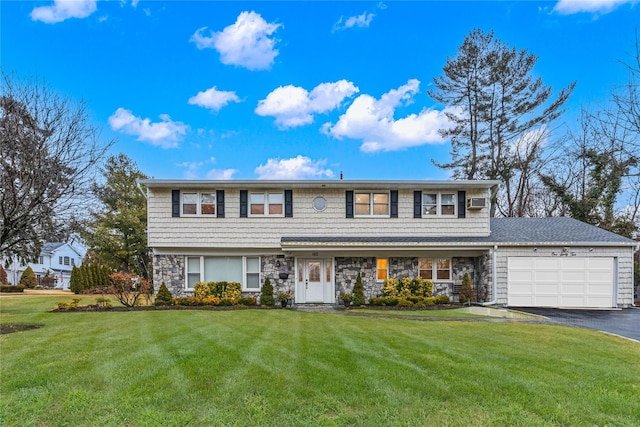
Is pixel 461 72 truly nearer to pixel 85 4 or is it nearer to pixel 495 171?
pixel 495 171

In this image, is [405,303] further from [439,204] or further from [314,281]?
[439,204]

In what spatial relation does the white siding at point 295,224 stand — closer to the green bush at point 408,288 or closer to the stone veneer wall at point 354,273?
the stone veneer wall at point 354,273

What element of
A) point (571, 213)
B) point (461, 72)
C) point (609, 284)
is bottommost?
point (609, 284)

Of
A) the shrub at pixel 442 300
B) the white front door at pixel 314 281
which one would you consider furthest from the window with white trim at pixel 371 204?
the shrub at pixel 442 300

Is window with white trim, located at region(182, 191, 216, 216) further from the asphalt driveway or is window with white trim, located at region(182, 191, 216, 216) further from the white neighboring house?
the white neighboring house

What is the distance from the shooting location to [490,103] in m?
22.5

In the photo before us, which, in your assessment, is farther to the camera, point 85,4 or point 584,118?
point 584,118

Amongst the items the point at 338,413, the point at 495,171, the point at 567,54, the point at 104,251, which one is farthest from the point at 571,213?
the point at 104,251

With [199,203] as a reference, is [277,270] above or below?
below

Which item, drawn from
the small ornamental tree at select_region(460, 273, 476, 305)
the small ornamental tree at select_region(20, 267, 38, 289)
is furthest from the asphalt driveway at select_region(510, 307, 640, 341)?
the small ornamental tree at select_region(20, 267, 38, 289)

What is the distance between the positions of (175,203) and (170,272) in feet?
9.20

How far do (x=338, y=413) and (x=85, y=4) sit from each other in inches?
534

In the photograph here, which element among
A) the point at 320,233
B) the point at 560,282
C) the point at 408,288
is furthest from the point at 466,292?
the point at 320,233

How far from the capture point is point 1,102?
7.83 m
